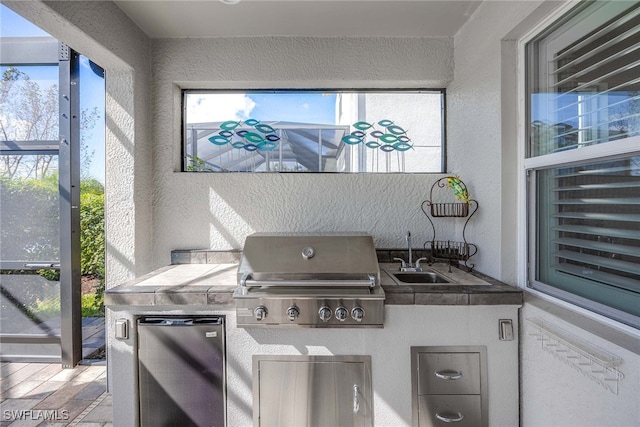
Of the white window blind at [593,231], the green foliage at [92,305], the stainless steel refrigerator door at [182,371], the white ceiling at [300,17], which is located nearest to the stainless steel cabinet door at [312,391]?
the stainless steel refrigerator door at [182,371]

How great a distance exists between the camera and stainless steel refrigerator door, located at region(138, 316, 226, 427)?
181 centimetres

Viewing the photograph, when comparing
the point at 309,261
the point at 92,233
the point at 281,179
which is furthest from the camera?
the point at 92,233

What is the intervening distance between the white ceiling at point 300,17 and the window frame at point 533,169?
28.6 inches

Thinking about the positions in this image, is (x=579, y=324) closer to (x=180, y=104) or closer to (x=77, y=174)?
(x=180, y=104)

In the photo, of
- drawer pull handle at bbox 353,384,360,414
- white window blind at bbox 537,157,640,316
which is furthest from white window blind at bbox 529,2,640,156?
drawer pull handle at bbox 353,384,360,414

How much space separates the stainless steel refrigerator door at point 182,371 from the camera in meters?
A: 1.81

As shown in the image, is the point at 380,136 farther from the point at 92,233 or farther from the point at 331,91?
the point at 92,233

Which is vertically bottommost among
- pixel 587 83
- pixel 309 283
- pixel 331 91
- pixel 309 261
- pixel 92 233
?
pixel 309 283

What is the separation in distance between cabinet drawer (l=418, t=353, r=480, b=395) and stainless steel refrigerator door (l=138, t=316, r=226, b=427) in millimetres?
1256

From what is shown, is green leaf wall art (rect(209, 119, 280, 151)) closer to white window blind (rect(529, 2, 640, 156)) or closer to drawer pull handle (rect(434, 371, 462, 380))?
white window blind (rect(529, 2, 640, 156))

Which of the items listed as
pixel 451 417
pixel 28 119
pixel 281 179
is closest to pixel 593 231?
pixel 451 417

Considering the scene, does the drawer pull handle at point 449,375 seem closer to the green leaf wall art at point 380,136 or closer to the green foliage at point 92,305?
the green leaf wall art at point 380,136

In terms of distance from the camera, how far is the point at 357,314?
1.72m

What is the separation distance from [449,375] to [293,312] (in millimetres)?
1020
